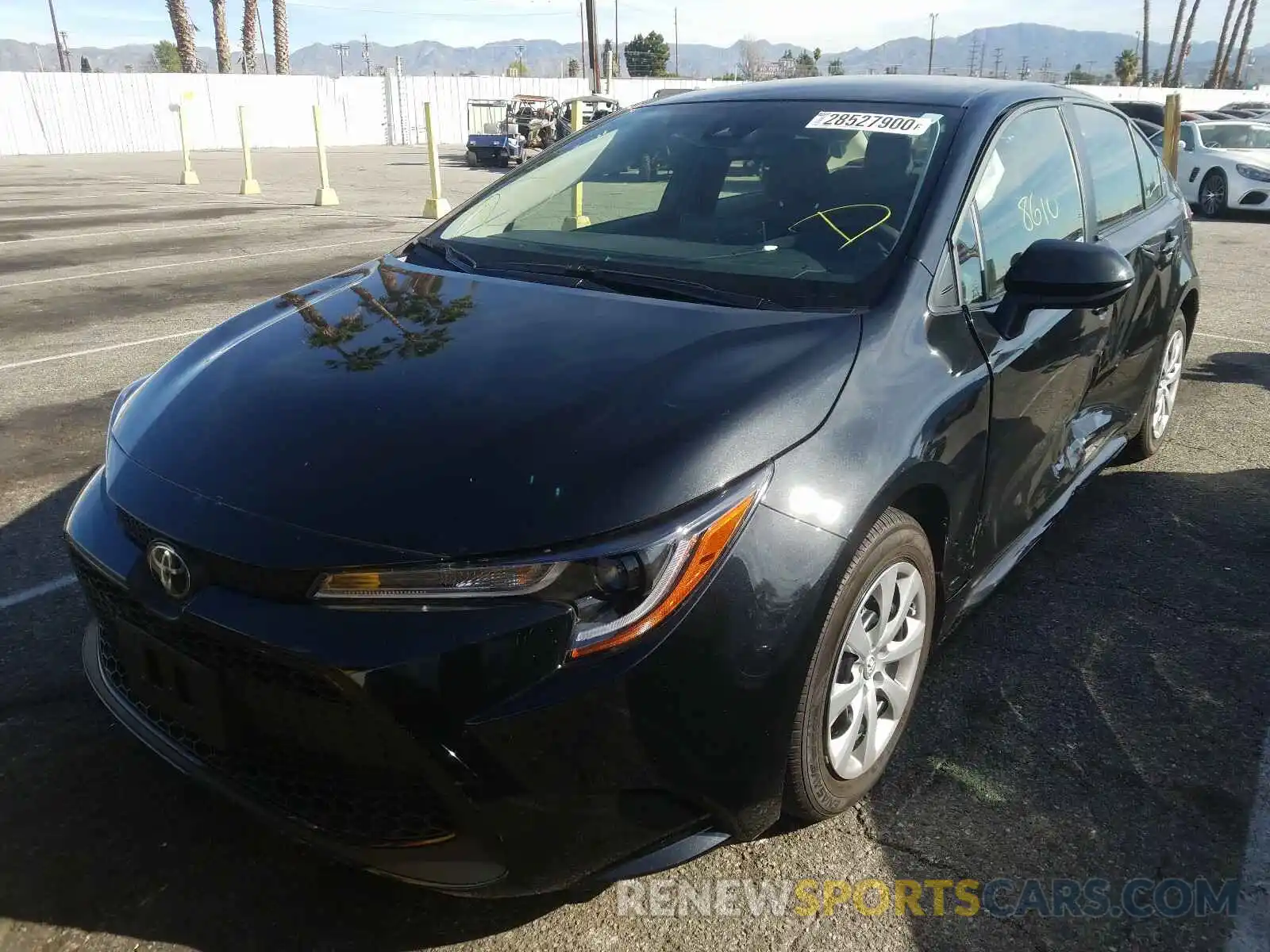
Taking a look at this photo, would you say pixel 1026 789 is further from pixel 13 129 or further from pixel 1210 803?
pixel 13 129

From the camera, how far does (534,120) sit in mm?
30016

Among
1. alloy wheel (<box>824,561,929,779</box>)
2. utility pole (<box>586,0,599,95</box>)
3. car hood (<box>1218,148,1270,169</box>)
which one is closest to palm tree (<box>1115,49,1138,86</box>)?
utility pole (<box>586,0,599,95</box>)

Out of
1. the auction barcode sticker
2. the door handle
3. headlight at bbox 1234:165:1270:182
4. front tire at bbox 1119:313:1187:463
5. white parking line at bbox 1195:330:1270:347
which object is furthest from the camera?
headlight at bbox 1234:165:1270:182

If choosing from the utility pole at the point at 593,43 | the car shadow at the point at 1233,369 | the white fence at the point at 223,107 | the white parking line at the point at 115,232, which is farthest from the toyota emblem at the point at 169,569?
the white fence at the point at 223,107

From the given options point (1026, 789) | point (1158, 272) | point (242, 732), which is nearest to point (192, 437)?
point (242, 732)

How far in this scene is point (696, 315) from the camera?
243 centimetres

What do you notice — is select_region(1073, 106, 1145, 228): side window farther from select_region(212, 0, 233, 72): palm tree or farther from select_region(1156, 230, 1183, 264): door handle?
select_region(212, 0, 233, 72): palm tree

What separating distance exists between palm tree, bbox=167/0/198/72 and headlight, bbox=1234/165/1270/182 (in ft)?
123

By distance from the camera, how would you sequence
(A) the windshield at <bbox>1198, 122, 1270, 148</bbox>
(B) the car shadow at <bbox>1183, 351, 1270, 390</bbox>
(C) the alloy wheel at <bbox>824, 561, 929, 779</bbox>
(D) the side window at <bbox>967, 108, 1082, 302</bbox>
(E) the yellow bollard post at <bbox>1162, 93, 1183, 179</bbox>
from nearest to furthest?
(C) the alloy wheel at <bbox>824, 561, 929, 779</bbox> < (D) the side window at <bbox>967, 108, 1082, 302</bbox> < (B) the car shadow at <bbox>1183, 351, 1270, 390</bbox> < (E) the yellow bollard post at <bbox>1162, 93, 1183, 179</bbox> < (A) the windshield at <bbox>1198, 122, 1270, 148</bbox>

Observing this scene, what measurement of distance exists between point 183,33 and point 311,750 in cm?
4463

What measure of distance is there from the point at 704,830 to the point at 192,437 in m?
1.33

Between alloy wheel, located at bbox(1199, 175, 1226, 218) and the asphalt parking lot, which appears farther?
alloy wheel, located at bbox(1199, 175, 1226, 218)

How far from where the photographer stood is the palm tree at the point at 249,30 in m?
44.1

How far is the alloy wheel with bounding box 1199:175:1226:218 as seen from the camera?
15.5m
